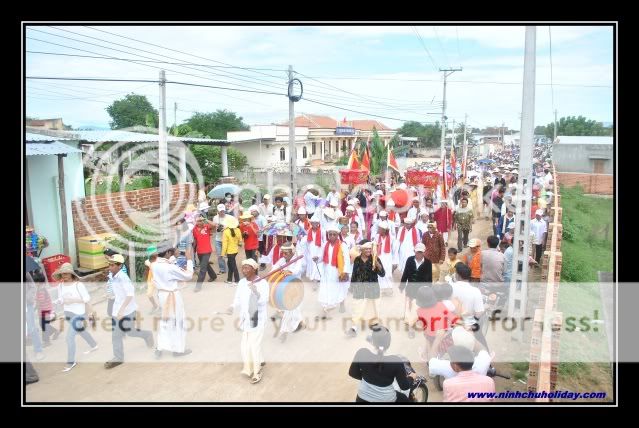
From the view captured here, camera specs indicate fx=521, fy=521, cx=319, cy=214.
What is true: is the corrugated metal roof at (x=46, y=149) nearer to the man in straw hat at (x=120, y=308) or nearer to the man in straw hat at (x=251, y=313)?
the man in straw hat at (x=120, y=308)

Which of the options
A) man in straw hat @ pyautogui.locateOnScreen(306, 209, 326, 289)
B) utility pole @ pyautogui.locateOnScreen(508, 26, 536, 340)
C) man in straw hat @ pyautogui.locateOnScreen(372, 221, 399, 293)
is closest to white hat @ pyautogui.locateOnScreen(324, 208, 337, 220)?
man in straw hat @ pyautogui.locateOnScreen(306, 209, 326, 289)

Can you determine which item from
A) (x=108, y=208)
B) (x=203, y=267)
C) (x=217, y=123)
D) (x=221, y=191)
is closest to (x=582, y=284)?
(x=203, y=267)

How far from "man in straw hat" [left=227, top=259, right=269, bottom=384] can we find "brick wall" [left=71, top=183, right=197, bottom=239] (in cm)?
610

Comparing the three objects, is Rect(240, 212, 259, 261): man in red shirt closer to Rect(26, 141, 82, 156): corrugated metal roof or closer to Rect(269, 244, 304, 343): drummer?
Rect(269, 244, 304, 343): drummer

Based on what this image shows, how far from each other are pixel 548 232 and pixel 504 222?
1.08 meters

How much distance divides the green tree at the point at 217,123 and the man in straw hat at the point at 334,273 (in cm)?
3856

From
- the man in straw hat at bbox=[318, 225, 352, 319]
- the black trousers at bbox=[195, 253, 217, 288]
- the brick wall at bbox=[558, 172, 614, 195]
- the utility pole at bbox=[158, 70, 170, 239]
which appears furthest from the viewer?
the brick wall at bbox=[558, 172, 614, 195]

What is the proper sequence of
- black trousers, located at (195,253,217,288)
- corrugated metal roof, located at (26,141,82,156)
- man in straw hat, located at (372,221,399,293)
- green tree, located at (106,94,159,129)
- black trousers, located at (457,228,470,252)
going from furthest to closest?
green tree, located at (106,94,159,129), black trousers, located at (457,228,470,252), black trousers, located at (195,253,217,288), man in straw hat, located at (372,221,399,293), corrugated metal roof, located at (26,141,82,156)

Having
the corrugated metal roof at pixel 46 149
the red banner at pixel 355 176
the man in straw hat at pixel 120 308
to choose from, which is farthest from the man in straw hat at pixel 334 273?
the red banner at pixel 355 176

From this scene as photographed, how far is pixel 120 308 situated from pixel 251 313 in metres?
1.64

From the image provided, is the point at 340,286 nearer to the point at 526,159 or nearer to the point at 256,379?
the point at 256,379

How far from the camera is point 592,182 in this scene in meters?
27.7

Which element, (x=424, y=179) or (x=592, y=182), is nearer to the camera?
(x=424, y=179)

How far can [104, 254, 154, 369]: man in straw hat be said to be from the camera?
6145 mm
